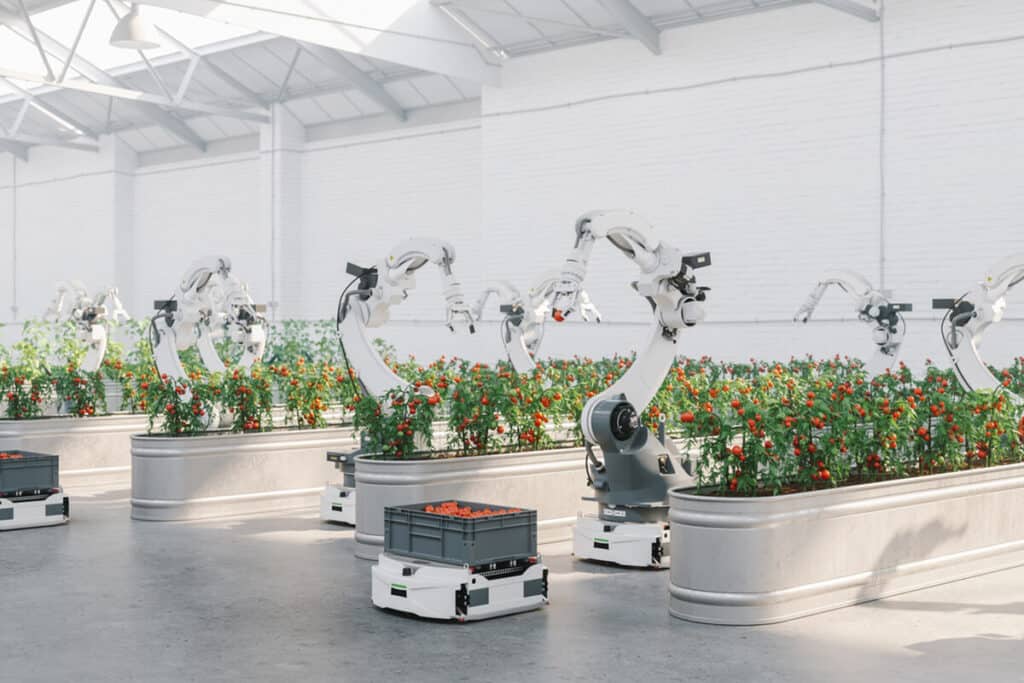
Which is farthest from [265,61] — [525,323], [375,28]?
[525,323]

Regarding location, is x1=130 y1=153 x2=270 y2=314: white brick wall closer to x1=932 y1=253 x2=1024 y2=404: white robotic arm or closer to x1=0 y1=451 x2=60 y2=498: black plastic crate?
x1=0 y1=451 x2=60 y2=498: black plastic crate

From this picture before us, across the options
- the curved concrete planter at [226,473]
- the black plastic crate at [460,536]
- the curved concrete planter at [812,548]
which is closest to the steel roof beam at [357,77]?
the curved concrete planter at [226,473]

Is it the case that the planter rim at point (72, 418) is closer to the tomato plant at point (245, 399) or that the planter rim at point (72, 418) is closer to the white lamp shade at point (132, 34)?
the tomato plant at point (245, 399)

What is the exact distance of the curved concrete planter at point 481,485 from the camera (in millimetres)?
9461

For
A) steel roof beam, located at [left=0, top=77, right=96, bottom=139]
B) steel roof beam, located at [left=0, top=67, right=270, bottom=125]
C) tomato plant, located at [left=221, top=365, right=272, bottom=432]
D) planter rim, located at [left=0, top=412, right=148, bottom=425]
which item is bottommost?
planter rim, located at [left=0, top=412, right=148, bottom=425]

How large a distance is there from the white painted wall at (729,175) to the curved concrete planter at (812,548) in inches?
335

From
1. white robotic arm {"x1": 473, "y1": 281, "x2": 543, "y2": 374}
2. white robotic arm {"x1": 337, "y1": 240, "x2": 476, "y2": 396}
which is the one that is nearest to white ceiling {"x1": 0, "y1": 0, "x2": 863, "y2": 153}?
white robotic arm {"x1": 473, "y1": 281, "x2": 543, "y2": 374}

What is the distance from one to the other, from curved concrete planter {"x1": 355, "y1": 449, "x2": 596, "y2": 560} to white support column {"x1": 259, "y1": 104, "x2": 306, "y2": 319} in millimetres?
15895

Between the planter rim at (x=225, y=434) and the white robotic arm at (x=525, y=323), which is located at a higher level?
the white robotic arm at (x=525, y=323)

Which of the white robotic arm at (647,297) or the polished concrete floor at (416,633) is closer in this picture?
the polished concrete floor at (416,633)

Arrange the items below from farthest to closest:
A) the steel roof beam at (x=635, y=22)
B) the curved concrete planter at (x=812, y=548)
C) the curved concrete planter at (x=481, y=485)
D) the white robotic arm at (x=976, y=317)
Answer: the steel roof beam at (x=635, y=22), the white robotic arm at (x=976, y=317), the curved concrete planter at (x=481, y=485), the curved concrete planter at (x=812, y=548)

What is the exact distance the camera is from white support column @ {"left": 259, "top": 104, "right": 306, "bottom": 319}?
84.0 feet

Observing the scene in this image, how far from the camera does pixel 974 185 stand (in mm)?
16188

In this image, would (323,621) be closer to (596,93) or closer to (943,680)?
(943,680)
